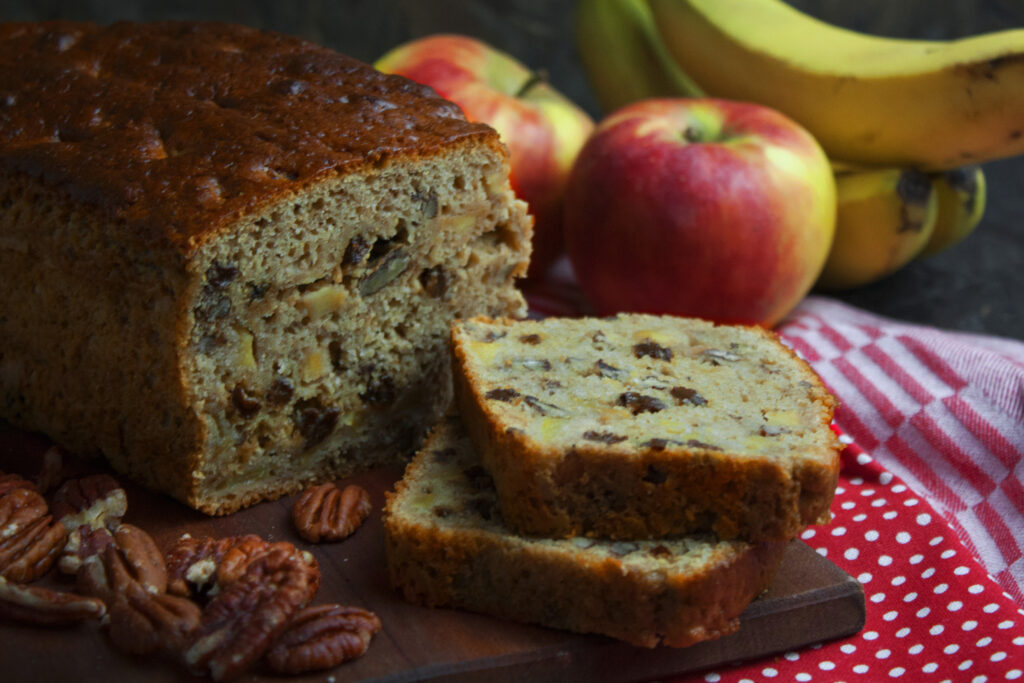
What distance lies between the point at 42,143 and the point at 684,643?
1783 millimetres

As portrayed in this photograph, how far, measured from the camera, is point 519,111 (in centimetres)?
360

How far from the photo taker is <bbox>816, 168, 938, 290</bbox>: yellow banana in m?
3.53

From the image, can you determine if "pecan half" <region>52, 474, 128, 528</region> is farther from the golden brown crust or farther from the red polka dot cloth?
the red polka dot cloth

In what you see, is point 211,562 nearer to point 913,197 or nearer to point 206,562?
point 206,562

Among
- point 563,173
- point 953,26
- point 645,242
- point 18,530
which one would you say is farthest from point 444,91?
point 953,26

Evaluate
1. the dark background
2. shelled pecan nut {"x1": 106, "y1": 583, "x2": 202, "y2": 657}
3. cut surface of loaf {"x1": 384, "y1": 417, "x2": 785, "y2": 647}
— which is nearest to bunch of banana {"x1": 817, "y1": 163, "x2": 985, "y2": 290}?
the dark background

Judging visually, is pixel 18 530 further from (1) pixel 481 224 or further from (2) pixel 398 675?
(1) pixel 481 224

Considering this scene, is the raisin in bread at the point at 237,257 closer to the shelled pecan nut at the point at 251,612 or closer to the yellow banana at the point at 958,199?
the shelled pecan nut at the point at 251,612

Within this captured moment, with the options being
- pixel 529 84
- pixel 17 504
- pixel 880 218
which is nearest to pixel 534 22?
pixel 529 84

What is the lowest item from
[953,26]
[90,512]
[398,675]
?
[90,512]

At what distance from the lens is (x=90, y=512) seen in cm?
230

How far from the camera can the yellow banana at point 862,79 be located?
128 inches

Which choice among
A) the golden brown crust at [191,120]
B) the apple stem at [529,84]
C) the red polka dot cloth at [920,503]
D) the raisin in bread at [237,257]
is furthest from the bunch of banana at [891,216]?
the golden brown crust at [191,120]

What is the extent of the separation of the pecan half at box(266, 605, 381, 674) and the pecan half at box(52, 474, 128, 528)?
614 millimetres
